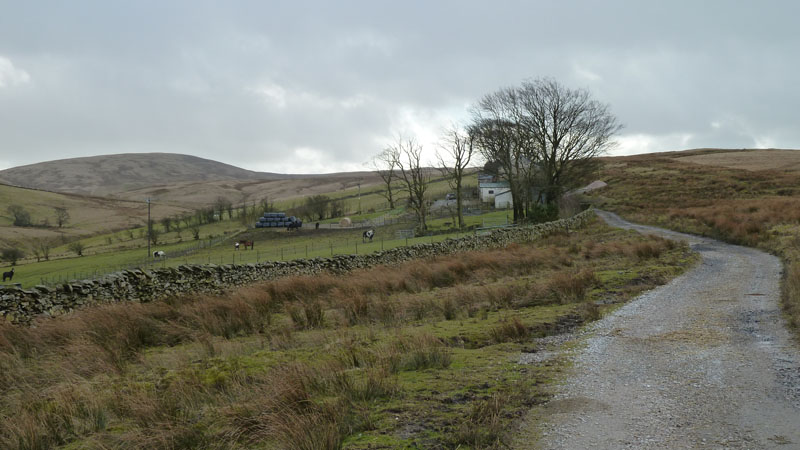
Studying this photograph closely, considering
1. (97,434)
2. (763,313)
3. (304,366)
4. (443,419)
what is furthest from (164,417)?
(763,313)

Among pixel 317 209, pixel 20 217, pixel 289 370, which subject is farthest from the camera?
pixel 20 217

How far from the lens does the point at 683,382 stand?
659 centimetres

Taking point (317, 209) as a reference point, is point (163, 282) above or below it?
below

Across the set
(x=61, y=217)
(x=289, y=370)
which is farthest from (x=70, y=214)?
(x=289, y=370)

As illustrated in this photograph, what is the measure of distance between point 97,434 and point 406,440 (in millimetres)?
3153

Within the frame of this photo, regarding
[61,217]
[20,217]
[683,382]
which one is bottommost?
[683,382]

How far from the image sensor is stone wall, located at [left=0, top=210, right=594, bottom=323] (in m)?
11.9

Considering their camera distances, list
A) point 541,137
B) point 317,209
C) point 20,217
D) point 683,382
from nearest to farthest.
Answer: point 683,382
point 541,137
point 317,209
point 20,217

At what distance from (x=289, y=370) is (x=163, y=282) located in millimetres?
10747

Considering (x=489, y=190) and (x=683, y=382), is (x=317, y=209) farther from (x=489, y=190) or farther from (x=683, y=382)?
(x=683, y=382)

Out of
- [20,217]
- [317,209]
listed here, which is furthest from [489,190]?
[20,217]

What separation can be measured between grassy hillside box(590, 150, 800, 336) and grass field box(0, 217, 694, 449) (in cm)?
600

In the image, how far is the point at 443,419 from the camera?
5.52m

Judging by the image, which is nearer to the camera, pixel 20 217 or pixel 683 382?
pixel 683 382
